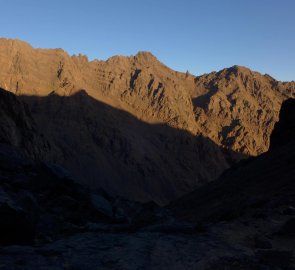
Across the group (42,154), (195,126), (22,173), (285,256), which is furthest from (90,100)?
(285,256)

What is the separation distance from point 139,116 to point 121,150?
765 inches

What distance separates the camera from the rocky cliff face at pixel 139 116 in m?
88.5

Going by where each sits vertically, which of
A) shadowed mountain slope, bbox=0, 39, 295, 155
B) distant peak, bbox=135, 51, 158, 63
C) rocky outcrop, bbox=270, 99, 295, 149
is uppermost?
distant peak, bbox=135, 51, 158, 63

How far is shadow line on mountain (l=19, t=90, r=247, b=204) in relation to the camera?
83250 millimetres

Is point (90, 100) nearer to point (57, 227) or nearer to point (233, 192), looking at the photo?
point (233, 192)

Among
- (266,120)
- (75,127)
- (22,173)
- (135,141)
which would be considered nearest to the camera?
(22,173)

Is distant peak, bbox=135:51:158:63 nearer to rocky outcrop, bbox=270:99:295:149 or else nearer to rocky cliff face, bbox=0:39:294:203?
rocky cliff face, bbox=0:39:294:203

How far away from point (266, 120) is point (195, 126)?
2477 centimetres

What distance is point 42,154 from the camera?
47.4m

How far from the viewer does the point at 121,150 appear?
308ft

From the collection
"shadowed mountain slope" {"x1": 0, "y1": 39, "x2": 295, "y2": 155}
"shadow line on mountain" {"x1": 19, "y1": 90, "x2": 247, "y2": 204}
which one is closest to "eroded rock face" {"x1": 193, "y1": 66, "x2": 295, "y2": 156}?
"shadowed mountain slope" {"x1": 0, "y1": 39, "x2": 295, "y2": 155}

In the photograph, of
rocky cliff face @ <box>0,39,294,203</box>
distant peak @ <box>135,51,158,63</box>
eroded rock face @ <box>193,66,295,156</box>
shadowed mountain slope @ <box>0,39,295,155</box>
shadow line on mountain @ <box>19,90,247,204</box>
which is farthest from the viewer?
distant peak @ <box>135,51,158,63</box>

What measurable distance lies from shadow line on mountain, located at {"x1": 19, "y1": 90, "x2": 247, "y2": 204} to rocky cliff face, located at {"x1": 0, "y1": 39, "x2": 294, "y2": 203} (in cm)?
23

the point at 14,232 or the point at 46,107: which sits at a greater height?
the point at 46,107
